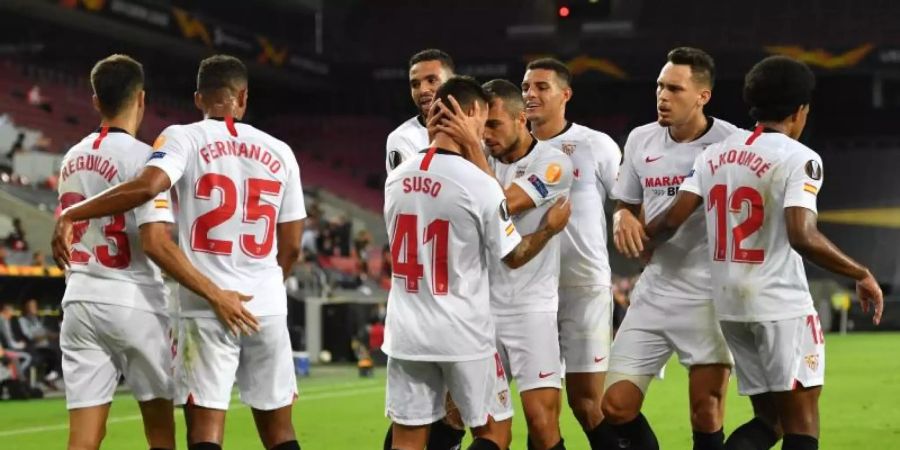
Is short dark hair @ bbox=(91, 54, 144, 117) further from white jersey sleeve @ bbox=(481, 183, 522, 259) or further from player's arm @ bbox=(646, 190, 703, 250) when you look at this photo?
player's arm @ bbox=(646, 190, 703, 250)

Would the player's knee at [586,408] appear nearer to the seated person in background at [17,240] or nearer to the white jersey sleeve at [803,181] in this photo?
the white jersey sleeve at [803,181]

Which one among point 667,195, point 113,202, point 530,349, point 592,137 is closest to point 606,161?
point 592,137

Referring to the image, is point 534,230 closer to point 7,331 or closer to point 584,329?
point 584,329

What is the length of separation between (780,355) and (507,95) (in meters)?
1.73

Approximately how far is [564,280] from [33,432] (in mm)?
5821

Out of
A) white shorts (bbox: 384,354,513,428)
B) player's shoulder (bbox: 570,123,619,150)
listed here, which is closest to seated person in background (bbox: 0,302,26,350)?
player's shoulder (bbox: 570,123,619,150)

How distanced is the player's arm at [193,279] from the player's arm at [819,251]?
2.30 meters

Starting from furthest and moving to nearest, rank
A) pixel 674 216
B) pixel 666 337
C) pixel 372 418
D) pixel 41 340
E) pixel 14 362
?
pixel 41 340
pixel 14 362
pixel 372 418
pixel 666 337
pixel 674 216

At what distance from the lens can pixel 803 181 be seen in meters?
5.52

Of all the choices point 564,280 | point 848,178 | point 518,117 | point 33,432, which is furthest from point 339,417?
point 848,178

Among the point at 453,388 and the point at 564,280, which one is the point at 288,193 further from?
the point at 564,280

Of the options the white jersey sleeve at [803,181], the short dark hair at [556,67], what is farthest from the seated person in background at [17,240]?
the white jersey sleeve at [803,181]

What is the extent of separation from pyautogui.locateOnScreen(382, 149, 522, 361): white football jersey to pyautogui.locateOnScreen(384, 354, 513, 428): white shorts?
2.5 inches

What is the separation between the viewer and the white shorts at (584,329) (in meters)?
7.05
